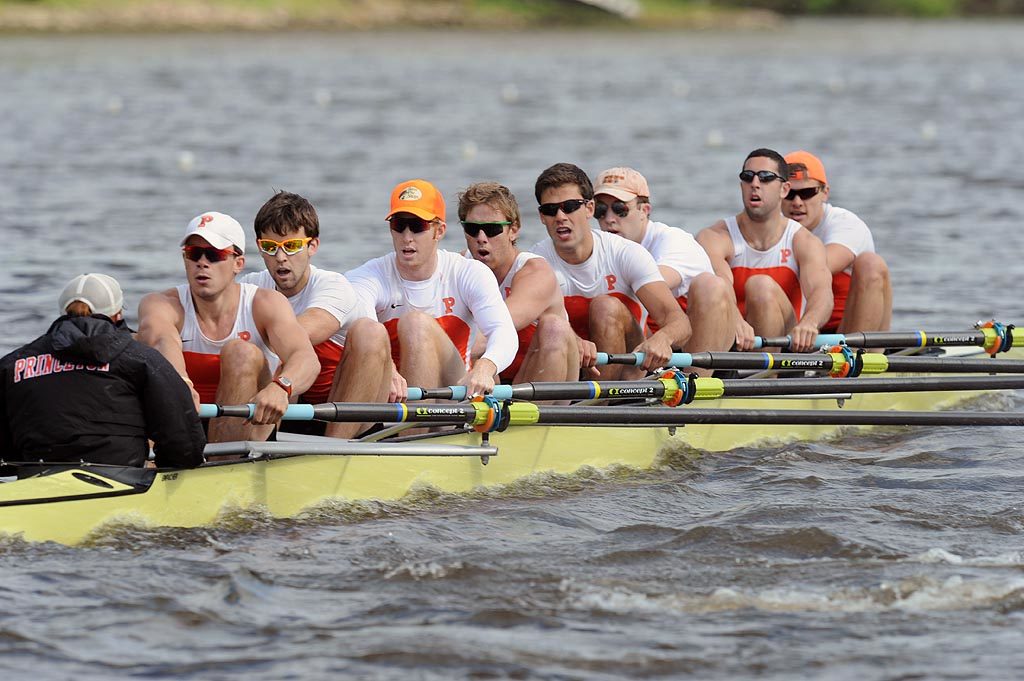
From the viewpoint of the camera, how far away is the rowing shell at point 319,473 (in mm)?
6289

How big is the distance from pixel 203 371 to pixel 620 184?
317 cm

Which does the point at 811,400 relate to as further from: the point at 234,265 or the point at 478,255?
the point at 234,265

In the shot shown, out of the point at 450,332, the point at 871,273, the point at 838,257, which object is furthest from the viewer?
the point at 838,257

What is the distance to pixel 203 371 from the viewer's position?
7.22 metres

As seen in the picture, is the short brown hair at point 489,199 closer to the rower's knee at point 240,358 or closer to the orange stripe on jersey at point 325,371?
the orange stripe on jersey at point 325,371

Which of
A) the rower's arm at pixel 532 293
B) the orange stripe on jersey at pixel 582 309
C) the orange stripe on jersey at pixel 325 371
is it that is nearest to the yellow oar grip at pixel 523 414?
the rower's arm at pixel 532 293

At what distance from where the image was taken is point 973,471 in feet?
28.6

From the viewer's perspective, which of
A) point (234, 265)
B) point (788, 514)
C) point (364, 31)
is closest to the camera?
point (234, 265)

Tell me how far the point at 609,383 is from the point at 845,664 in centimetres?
281

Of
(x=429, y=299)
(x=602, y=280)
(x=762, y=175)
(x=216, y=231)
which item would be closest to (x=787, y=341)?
(x=762, y=175)

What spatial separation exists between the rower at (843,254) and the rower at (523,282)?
2.64m

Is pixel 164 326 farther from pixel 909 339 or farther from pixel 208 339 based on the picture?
pixel 909 339

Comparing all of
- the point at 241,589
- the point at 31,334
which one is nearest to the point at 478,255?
the point at 241,589

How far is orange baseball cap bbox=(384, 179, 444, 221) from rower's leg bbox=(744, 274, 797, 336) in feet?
8.84
